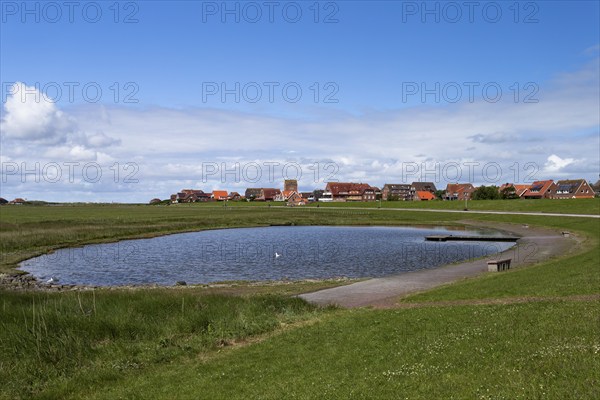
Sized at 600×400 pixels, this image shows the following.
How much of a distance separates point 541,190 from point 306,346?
7121 inches

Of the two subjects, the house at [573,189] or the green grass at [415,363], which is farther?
the house at [573,189]

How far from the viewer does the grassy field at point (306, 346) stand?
35.3ft

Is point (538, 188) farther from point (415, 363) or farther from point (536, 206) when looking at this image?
point (415, 363)

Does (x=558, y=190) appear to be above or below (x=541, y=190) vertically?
below

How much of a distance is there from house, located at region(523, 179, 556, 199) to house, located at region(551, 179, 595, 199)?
5.34ft

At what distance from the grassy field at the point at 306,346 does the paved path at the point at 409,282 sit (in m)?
2.38

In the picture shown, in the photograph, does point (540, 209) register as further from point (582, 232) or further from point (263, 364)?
point (263, 364)

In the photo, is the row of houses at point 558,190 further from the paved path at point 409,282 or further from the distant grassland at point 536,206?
the paved path at point 409,282

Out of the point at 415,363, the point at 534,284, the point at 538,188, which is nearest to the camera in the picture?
the point at 415,363

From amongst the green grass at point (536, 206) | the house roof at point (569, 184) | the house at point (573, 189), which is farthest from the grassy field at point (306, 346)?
the house roof at point (569, 184)

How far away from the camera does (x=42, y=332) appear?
16531 mm

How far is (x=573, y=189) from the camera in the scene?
165 meters

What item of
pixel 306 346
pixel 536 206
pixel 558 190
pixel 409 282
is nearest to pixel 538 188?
pixel 558 190

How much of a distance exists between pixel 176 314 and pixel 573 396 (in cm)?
1464
